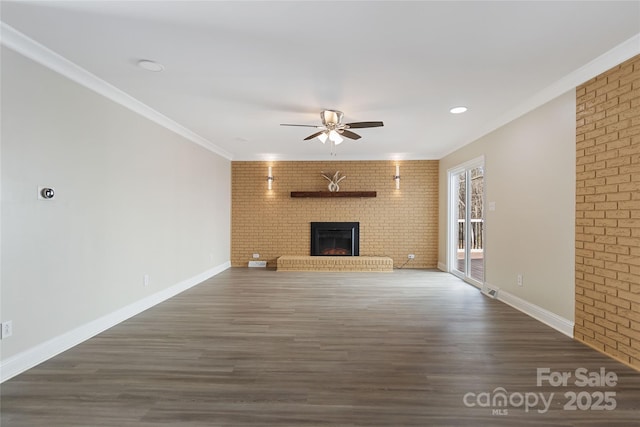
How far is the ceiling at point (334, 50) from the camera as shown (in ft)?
6.19

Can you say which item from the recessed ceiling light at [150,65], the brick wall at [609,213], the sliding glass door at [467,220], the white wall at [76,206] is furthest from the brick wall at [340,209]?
the recessed ceiling light at [150,65]

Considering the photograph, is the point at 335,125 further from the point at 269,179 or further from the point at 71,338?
the point at 71,338

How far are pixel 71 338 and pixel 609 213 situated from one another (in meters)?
4.71

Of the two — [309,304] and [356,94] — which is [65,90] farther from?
[309,304]

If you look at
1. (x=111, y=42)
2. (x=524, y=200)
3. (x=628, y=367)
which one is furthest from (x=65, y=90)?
(x=628, y=367)

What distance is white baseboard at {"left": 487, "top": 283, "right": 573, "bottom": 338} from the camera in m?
2.91

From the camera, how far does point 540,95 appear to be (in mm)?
3215

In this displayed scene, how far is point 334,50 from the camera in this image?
7.66ft

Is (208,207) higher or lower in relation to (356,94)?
lower

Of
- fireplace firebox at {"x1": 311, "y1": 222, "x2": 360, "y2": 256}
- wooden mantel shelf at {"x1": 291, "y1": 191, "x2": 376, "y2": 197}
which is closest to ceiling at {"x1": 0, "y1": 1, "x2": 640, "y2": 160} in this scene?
wooden mantel shelf at {"x1": 291, "y1": 191, "x2": 376, "y2": 197}

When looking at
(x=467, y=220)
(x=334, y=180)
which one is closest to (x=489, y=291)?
(x=467, y=220)

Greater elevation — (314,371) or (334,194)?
→ (334,194)

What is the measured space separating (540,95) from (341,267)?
4.34 m

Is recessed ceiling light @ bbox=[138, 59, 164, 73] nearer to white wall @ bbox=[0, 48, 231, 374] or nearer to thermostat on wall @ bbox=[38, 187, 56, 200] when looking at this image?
white wall @ bbox=[0, 48, 231, 374]
